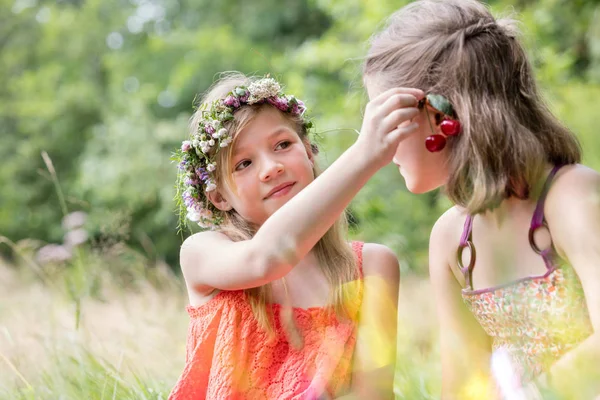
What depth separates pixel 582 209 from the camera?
5.47 ft

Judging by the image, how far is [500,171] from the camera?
181 centimetres

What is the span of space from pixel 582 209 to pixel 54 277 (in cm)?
339

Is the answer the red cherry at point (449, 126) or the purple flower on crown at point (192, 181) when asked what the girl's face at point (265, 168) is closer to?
the purple flower on crown at point (192, 181)

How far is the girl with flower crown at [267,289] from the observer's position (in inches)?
84.1

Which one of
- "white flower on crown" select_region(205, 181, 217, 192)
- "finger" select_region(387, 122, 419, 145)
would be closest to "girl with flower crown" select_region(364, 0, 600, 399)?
"finger" select_region(387, 122, 419, 145)

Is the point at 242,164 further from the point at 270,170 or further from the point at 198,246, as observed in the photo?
the point at 198,246

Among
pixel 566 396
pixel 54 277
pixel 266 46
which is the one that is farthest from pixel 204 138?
Answer: pixel 266 46

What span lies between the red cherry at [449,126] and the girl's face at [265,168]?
0.57 metres

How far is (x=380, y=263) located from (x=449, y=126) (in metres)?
0.67

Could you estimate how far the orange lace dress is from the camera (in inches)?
83.6

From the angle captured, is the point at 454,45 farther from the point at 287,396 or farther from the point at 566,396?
the point at 566,396

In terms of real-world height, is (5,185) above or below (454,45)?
above

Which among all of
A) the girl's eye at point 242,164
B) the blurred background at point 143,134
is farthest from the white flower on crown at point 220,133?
the blurred background at point 143,134

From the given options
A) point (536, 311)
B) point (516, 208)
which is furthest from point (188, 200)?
point (536, 311)
